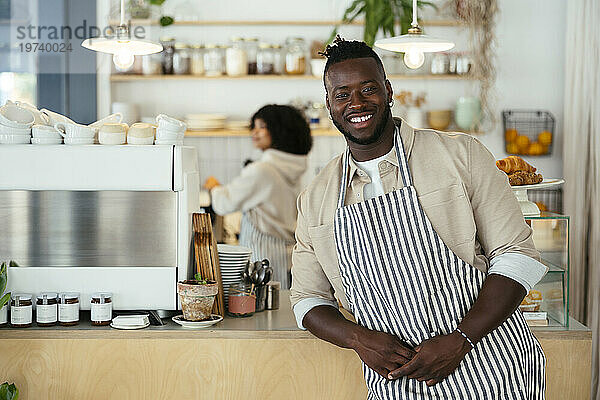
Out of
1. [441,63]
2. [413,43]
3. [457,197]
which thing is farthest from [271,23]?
[457,197]

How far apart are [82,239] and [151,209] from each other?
0.74ft

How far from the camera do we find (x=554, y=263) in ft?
7.07

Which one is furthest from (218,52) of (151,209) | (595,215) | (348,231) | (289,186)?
(348,231)

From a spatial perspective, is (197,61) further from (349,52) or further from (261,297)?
(349,52)

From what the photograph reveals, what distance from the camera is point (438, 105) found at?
16.9 feet

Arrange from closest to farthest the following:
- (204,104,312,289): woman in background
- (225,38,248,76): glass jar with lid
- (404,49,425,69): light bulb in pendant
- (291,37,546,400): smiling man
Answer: (291,37,546,400): smiling man
(404,49,425,69): light bulb in pendant
(204,104,312,289): woman in background
(225,38,248,76): glass jar with lid

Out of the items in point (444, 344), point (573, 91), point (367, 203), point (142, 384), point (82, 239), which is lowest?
point (142, 384)

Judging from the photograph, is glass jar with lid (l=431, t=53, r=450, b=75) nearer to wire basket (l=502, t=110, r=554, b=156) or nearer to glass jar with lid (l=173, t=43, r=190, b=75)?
wire basket (l=502, t=110, r=554, b=156)

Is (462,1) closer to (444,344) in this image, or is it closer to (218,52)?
(218,52)

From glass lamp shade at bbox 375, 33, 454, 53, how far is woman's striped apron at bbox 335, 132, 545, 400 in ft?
3.94

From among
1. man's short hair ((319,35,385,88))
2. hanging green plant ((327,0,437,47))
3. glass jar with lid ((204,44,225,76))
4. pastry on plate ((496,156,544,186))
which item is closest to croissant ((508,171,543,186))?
pastry on plate ((496,156,544,186))

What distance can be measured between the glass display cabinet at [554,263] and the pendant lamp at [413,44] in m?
1.02

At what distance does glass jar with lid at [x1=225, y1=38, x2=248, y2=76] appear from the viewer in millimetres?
5016

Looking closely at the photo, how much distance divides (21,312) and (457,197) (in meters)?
1.27
